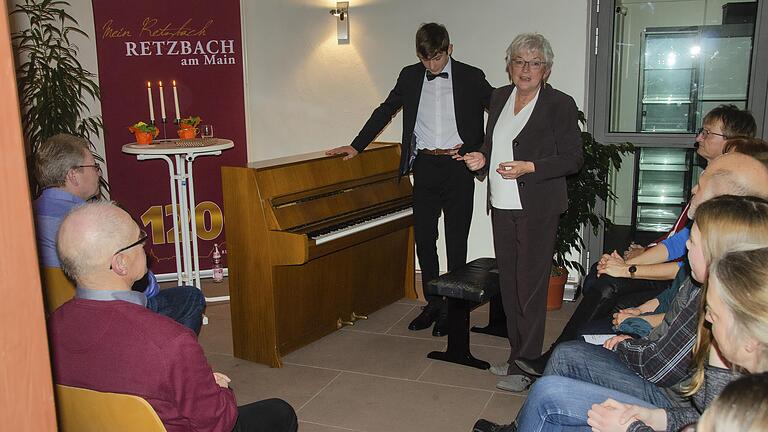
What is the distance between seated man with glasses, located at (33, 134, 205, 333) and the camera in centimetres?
297

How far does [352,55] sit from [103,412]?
13.4ft

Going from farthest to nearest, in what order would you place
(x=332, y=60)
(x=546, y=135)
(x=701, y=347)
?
(x=332, y=60)
(x=546, y=135)
(x=701, y=347)

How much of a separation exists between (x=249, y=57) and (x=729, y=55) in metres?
3.53

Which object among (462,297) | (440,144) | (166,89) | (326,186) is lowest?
(462,297)

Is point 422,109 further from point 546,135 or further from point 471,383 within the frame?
point 471,383

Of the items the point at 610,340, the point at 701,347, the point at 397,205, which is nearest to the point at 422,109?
the point at 397,205

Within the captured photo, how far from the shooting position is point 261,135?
568 cm

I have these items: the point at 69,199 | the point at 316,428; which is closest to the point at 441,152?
the point at 316,428

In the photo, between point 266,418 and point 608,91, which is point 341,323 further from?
point 608,91

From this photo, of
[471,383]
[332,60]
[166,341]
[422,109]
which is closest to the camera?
[166,341]

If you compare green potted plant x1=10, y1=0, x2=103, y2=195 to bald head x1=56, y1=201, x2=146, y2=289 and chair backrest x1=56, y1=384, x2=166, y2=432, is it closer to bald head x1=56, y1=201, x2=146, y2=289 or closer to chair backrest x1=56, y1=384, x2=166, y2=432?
bald head x1=56, y1=201, x2=146, y2=289

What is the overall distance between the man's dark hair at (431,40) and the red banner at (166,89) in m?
2.12

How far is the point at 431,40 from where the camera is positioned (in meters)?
3.88

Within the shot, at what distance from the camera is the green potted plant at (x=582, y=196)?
176 inches
